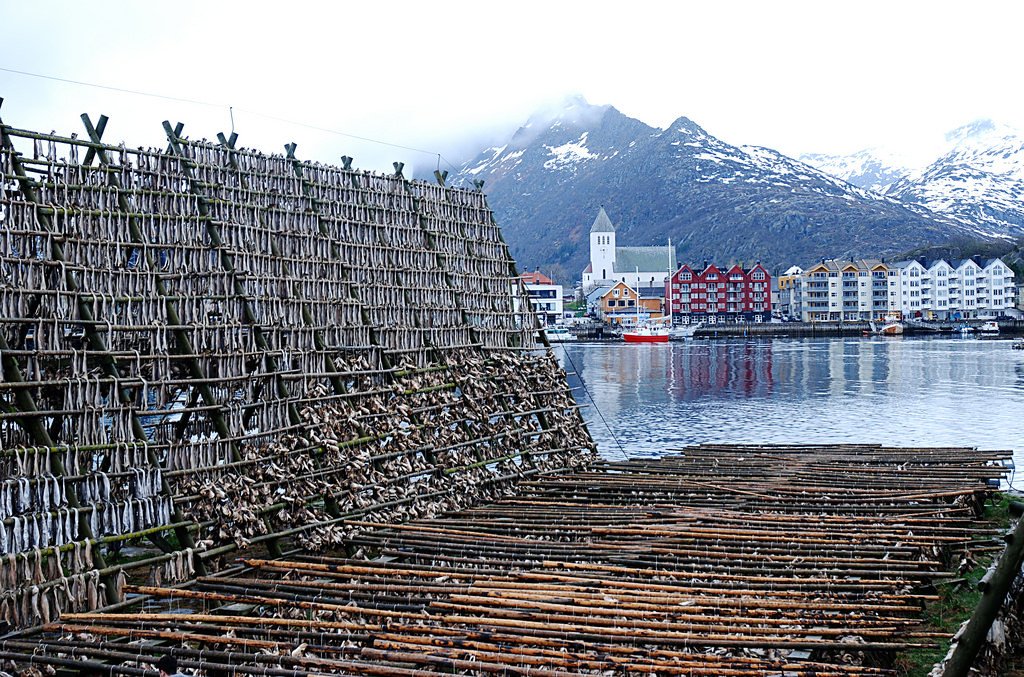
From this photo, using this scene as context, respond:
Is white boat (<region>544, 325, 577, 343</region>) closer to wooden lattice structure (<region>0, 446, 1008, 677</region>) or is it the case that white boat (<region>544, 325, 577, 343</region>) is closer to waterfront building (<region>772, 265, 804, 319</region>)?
waterfront building (<region>772, 265, 804, 319</region>)

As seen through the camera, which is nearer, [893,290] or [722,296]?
[893,290]

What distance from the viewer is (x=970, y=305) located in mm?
164750

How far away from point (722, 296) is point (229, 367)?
159053 mm

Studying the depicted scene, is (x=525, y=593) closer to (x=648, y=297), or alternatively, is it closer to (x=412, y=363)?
(x=412, y=363)

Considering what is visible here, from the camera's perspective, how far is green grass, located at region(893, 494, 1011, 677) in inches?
464

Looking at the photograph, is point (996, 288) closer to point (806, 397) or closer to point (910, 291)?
point (910, 291)

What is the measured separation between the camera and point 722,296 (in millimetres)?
170625

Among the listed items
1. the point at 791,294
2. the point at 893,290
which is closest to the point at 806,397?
the point at 893,290

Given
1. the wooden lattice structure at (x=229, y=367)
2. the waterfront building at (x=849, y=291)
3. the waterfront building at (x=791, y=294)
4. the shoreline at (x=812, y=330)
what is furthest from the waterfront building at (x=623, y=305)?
the wooden lattice structure at (x=229, y=367)

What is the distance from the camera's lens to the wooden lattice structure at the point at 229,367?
13.5 meters

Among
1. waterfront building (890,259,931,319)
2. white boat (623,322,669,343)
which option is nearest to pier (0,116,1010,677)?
white boat (623,322,669,343)

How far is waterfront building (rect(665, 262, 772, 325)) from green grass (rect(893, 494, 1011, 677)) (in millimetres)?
154524

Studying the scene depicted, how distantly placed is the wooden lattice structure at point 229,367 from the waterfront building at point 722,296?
148480 mm

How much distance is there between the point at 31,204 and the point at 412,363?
8.48 metres
